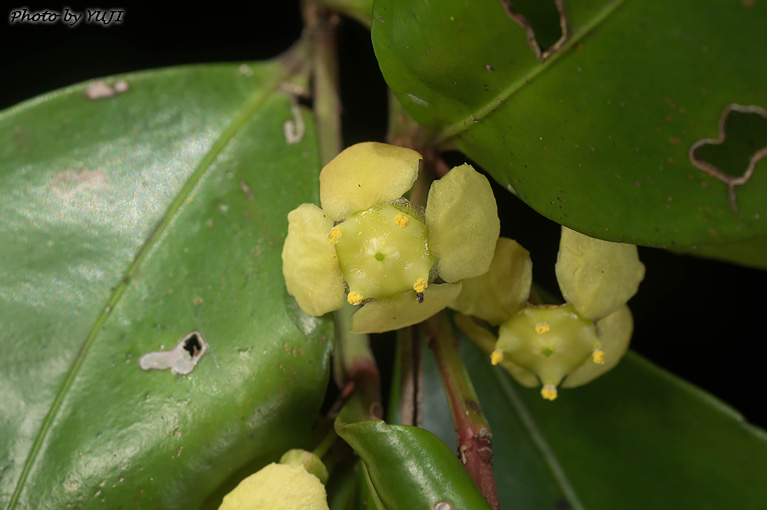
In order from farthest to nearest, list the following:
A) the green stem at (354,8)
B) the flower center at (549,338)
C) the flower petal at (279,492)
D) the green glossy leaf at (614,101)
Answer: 1. the green stem at (354,8)
2. the flower center at (549,338)
3. the flower petal at (279,492)
4. the green glossy leaf at (614,101)

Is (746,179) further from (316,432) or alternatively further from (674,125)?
(316,432)

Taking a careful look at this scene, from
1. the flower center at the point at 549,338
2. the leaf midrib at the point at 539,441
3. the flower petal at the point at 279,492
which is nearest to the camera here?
the flower petal at the point at 279,492

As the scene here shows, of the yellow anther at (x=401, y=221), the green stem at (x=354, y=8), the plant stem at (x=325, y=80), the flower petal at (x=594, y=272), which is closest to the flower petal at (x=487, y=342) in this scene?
the flower petal at (x=594, y=272)

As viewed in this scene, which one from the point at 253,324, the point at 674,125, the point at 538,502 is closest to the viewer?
the point at 674,125

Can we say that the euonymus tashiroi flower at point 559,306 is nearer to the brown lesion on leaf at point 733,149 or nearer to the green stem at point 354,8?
the brown lesion on leaf at point 733,149

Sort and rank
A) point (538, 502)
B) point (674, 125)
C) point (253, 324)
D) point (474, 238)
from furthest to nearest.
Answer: point (538, 502), point (253, 324), point (474, 238), point (674, 125)

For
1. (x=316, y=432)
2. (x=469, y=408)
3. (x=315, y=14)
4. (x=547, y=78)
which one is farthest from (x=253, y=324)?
(x=315, y=14)

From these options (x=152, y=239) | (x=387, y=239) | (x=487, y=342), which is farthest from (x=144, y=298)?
(x=487, y=342)

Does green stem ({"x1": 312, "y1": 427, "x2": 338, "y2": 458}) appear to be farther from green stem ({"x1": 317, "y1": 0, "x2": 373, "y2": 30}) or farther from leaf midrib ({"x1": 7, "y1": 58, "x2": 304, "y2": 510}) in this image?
green stem ({"x1": 317, "y1": 0, "x2": 373, "y2": 30})
